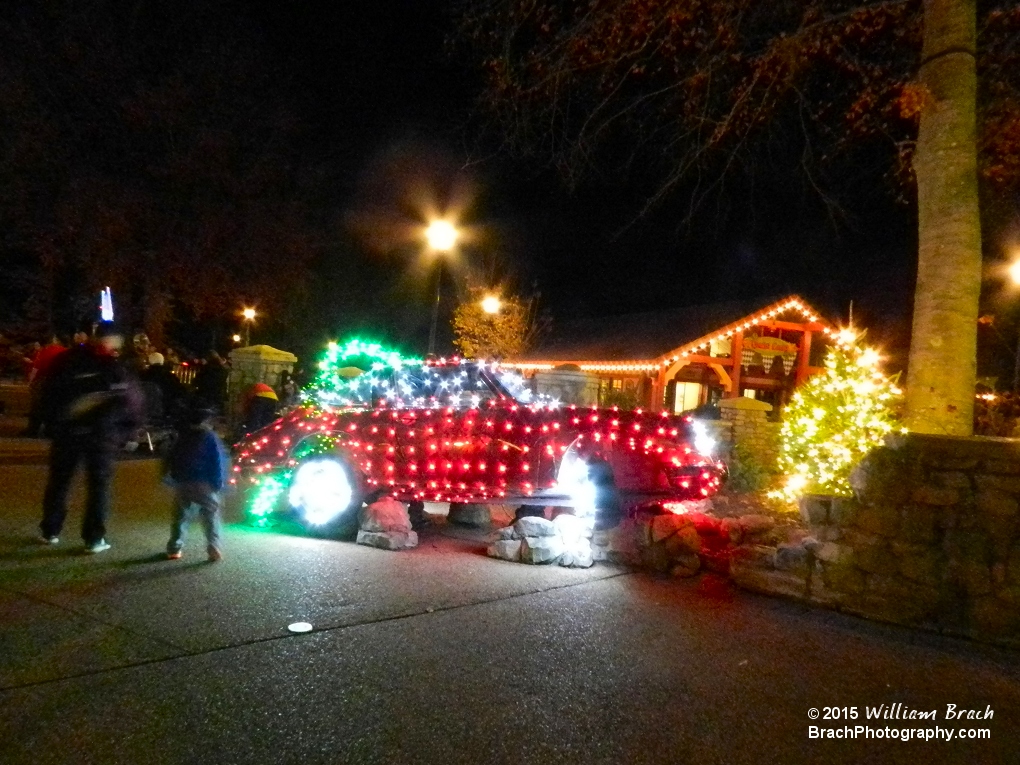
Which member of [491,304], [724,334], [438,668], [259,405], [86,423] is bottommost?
[438,668]

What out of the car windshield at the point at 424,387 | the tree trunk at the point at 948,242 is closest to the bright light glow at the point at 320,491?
the car windshield at the point at 424,387

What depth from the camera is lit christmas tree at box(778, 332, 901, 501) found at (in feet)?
32.0

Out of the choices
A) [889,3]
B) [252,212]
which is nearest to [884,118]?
[889,3]

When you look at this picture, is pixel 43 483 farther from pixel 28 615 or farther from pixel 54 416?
pixel 28 615

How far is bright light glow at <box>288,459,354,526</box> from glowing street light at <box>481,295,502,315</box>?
725 inches

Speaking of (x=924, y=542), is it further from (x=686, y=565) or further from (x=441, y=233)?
(x=441, y=233)

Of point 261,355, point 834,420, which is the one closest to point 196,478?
point 834,420

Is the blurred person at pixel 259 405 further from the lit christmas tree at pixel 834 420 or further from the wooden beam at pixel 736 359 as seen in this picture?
the wooden beam at pixel 736 359

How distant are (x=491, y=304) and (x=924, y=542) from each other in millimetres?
21107

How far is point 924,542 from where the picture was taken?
5965 millimetres

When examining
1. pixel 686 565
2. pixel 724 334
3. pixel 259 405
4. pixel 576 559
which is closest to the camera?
pixel 686 565

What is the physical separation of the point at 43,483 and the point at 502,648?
709 centimetres

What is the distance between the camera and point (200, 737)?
11.8ft

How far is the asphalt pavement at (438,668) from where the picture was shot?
3.71 meters
